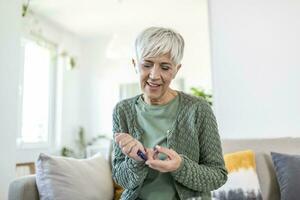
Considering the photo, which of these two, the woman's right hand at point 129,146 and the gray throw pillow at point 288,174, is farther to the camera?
the gray throw pillow at point 288,174

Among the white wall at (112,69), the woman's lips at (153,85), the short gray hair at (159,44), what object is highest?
the white wall at (112,69)

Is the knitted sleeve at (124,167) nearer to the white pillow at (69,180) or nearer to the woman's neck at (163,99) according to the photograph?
the woman's neck at (163,99)

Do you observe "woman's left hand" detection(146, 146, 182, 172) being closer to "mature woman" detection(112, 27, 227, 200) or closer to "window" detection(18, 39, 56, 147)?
"mature woman" detection(112, 27, 227, 200)

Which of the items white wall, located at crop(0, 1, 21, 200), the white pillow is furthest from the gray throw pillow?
white wall, located at crop(0, 1, 21, 200)

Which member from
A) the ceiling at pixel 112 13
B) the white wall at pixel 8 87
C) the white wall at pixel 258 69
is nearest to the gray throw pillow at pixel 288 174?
the white wall at pixel 258 69

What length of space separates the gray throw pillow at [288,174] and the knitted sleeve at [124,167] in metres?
1.13

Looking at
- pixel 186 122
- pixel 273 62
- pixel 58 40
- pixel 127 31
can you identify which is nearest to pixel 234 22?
pixel 273 62

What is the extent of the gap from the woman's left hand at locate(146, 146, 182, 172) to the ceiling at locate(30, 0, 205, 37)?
292 centimetres

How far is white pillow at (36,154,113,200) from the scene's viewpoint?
1424mm

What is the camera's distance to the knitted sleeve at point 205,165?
740 mm

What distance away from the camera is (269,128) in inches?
86.8

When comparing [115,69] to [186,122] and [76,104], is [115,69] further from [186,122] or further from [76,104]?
[186,122]

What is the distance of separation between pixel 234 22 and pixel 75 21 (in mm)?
2233

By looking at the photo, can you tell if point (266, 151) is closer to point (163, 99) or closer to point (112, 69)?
point (163, 99)
